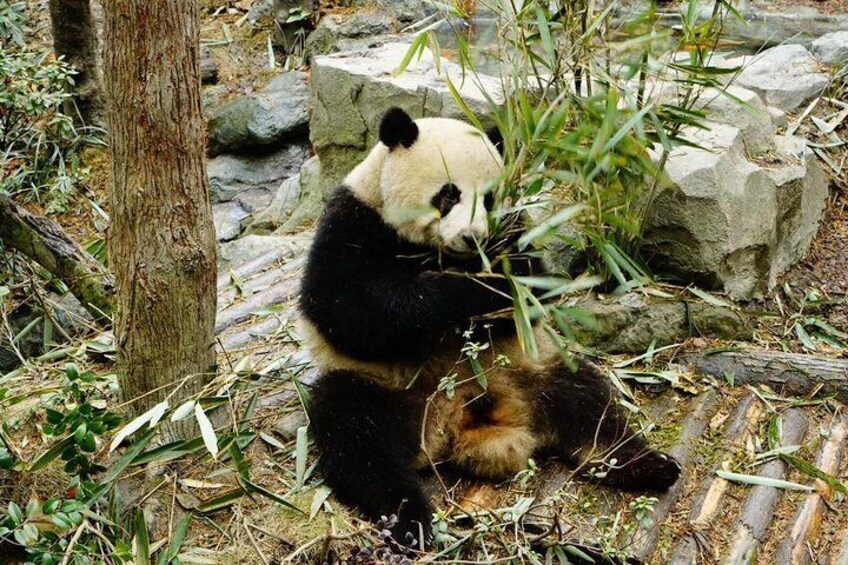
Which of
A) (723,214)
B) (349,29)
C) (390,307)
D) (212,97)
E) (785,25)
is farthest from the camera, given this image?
(212,97)

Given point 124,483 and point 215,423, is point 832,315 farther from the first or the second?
point 124,483

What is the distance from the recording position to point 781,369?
3840 mm

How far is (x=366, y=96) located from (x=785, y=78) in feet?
8.83

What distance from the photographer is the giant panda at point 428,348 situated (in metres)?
3.24

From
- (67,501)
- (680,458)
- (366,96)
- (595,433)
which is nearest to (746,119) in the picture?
(680,458)

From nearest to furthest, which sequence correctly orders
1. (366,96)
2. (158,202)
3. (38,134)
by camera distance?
1. (158,202)
2. (366,96)
3. (38,134)

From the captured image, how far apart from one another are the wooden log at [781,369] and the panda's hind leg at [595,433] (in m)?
0.61

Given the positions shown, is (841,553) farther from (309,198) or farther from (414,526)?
(309,198)

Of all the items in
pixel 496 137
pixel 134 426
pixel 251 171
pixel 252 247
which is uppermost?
pixel 496 137

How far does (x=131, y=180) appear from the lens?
2.83 metres

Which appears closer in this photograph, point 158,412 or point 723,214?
point 158,412

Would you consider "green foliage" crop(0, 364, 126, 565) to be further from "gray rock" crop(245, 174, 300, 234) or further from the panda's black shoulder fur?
"gray rock" crop(245, 174, 300, 234)

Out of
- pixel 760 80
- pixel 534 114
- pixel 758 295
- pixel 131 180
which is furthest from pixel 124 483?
pixel 760 80

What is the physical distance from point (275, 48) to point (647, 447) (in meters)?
6.28
